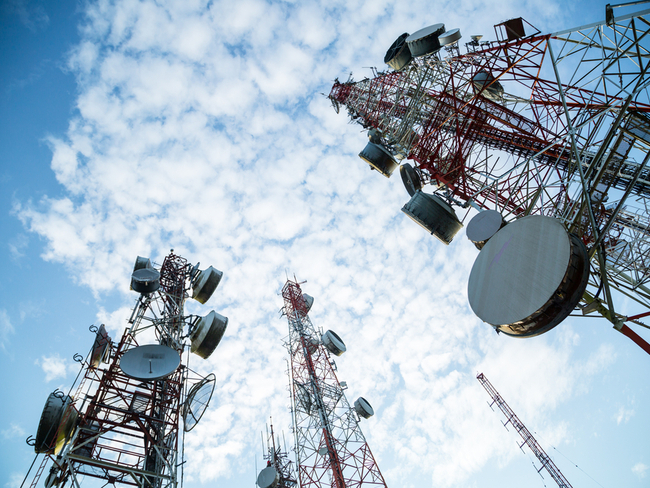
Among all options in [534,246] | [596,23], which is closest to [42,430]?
[534,246]

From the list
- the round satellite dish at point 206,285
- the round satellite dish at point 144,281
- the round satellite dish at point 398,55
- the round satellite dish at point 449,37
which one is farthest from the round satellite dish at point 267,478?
the round satellite dish at point 449,37

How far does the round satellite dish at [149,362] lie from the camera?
464 inches

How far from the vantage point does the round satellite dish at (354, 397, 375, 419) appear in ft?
73.3

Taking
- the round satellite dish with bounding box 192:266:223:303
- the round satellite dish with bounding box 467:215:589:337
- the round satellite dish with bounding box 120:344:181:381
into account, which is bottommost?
the round satellite dish with bounding box 467:215:589:337

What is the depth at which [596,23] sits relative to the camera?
935 centimetres

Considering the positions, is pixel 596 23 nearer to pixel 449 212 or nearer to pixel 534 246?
pixel 534 246

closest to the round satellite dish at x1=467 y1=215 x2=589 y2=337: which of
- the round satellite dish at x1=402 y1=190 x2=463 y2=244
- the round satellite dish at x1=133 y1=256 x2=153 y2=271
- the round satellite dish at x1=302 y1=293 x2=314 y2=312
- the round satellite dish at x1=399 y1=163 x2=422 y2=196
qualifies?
the round satellite dish at x1=402 y1=190 x2=463 y2=244

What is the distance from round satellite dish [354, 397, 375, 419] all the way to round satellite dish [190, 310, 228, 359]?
38.8ft

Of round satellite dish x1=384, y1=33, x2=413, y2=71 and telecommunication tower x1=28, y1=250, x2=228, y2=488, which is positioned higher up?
round satellite dish x1=384, y1=33, x2=413, y2=71

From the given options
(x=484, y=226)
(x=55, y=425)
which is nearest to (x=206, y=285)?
(x=55, y=425)

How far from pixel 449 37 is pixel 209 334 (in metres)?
14.1

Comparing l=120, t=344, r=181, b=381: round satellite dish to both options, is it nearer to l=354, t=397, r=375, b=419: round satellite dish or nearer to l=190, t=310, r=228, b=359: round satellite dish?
l=190, t=310, r=228, b=359: round satellite dish

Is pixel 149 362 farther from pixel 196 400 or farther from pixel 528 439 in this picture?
pixel 528 439

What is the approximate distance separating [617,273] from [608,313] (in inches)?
297
